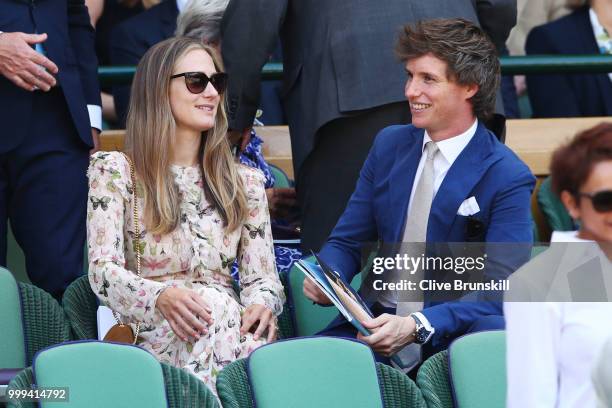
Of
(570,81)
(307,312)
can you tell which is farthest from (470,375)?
(570,81)

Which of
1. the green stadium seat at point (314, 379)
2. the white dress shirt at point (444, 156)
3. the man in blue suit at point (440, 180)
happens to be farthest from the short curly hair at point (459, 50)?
the green stadium seat at point (314, 379)

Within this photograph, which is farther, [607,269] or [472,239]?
[472,239]

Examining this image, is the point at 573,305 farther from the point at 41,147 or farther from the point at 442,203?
the point at 41,147

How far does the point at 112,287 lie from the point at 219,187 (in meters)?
0.52

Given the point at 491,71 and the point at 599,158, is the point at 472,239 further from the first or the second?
the point at 599,158

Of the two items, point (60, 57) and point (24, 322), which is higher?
point (60, 57)

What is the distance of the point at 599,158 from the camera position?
8.64ft

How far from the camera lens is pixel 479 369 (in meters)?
3.85

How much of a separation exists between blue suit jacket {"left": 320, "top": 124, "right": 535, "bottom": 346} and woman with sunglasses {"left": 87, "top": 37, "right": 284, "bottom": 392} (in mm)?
284

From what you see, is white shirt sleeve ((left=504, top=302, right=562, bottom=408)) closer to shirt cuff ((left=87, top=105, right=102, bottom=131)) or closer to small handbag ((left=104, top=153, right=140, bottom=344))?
small handbag ((left=104, top=153, right=140, bottom=344))

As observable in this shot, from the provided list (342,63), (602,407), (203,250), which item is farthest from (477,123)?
(602,407)

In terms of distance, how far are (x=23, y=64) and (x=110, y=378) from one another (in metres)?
1.56

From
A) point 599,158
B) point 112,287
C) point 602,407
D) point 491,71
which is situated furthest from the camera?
point 491,71

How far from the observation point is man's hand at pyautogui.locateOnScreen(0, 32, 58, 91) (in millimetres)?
4750
